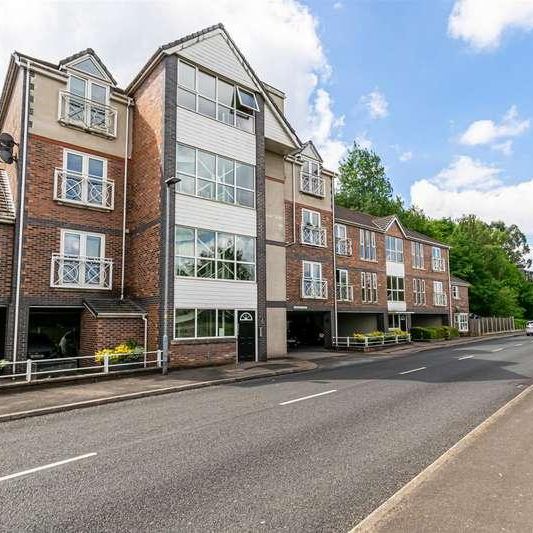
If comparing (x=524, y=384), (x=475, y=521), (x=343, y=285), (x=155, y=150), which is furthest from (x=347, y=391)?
(x=343, y=285)

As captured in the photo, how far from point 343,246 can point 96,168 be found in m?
17.7

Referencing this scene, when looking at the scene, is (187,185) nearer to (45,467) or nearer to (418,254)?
(45,467)

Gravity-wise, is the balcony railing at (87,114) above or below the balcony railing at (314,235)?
above

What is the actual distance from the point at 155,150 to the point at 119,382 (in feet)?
31.5

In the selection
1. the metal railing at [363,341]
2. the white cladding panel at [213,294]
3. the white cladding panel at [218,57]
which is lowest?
the metal railing at [363,341]

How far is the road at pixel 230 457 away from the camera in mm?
4418

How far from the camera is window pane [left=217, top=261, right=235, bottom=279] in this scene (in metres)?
18.6

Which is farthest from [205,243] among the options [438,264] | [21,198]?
[438,264]

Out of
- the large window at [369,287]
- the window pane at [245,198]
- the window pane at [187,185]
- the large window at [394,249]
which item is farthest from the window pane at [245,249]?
the large window at [394,249]

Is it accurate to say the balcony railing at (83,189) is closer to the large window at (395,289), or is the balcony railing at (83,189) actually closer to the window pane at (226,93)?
the window pane at (226,93)

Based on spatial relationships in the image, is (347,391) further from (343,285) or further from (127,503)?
(343,285)

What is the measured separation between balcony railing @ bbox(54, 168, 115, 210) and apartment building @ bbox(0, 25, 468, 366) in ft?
0.19

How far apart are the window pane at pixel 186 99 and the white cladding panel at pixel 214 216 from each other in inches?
160

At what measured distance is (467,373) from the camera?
15.3m
